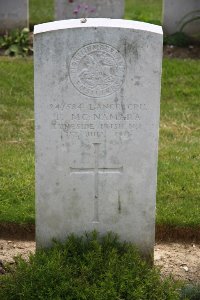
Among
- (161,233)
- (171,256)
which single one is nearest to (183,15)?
(161,233)

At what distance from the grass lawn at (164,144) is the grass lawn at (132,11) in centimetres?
263

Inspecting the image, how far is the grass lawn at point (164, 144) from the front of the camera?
247 inches

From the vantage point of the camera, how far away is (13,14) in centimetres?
1156

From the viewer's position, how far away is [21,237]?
19.8 ft

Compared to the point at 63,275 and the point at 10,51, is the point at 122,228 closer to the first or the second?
the point at 63,275

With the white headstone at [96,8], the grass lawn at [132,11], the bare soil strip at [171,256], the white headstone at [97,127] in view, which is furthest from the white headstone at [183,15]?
the white headstone at [97,127]

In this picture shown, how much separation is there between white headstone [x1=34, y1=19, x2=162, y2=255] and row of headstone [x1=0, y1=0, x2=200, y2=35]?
6510 millimetres

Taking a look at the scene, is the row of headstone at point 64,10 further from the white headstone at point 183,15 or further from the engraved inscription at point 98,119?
the engraved inscription at point 98,119

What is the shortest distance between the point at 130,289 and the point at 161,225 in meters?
1.37

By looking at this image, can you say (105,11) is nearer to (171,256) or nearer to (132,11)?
(132,11)

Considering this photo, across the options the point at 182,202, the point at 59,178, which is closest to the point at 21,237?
the point at 59,178

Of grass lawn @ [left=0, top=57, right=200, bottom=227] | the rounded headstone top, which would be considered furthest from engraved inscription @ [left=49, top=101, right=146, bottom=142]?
grass lawn @ [left=0, top=57, right=200, bottom=227]

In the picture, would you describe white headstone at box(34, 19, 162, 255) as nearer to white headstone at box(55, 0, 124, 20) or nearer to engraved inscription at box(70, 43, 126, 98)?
engraved inscription at box(70, 43, 126, 98)

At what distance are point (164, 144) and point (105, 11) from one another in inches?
168
